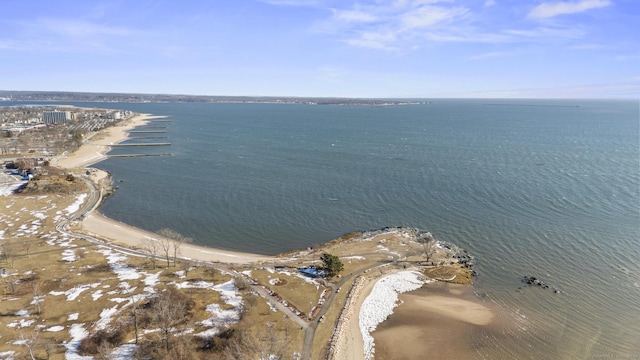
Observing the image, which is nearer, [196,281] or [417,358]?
[417,358]

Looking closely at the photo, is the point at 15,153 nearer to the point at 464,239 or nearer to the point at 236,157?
the point at 236,157

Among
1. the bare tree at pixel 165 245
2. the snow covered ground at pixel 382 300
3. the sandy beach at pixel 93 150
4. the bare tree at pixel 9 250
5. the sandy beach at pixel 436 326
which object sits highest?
the sandy beach at pixel 93 150

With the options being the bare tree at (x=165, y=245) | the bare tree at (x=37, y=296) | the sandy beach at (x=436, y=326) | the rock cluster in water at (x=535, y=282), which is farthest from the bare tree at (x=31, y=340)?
the rock cluster in water at (x=535, y=282)

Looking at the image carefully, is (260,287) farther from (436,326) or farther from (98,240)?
(98,240)

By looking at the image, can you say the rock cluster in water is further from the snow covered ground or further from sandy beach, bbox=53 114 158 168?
sandy beach, bbox=53 114 158 168

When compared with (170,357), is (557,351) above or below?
below

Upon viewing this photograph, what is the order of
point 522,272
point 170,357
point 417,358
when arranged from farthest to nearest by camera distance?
1. point 522,272
2. point 417,358
3. point 170,357

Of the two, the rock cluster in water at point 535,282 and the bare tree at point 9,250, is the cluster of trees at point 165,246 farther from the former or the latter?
the rock cluster in water at point 535,282

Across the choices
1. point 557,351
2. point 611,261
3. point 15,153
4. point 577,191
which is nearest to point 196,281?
point 557,351
